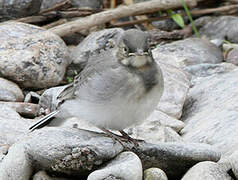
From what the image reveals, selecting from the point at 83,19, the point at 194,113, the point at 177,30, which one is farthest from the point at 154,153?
the point at 177,30

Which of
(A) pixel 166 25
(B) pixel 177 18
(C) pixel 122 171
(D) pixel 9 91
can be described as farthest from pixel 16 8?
(C) pixel 122 171

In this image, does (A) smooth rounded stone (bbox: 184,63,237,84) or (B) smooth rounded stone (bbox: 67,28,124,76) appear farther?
(B) smooth rounded stone (bbox: 67,28,124,76)

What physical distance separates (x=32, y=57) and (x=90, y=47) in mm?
1002

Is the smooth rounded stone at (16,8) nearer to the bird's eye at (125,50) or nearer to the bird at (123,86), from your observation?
the bird at (123,86)

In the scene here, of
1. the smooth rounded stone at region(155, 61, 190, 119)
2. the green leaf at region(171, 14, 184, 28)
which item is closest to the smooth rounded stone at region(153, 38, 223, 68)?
the green leaf at region(171, 14, 184, 28)

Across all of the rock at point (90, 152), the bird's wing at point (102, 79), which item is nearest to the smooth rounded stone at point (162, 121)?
the rock at point (90, 152)

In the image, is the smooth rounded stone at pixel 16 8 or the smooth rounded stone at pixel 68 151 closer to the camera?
the smooth rounded stone at pixel 68 151

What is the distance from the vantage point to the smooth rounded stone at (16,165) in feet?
15.8

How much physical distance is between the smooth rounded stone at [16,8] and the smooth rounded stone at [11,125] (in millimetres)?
2535

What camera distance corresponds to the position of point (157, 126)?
19.6ft

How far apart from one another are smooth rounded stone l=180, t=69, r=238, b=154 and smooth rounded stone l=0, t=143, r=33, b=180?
1.79 meters

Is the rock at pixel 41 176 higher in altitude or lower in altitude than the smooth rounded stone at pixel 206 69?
higher

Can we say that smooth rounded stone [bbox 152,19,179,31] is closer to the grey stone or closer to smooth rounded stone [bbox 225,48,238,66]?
smooth rounded stone [bbox 225,48,238,66]

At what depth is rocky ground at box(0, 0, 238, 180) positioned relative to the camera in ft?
15.7
